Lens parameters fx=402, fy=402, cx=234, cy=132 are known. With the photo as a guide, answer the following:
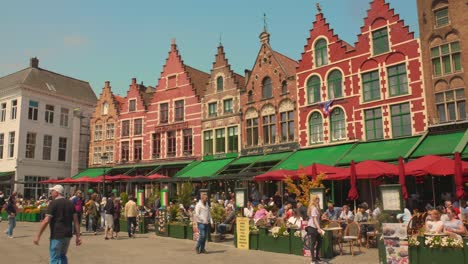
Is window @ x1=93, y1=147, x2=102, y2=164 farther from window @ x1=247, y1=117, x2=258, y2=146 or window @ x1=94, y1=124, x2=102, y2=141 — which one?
window @ x1=247, y1=117, x2=258, y2=146

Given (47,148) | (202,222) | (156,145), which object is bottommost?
(202,222)

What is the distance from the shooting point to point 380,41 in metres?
22.4

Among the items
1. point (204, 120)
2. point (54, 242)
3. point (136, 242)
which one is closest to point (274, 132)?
point (204, 120)

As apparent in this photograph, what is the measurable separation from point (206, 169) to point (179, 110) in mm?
6739

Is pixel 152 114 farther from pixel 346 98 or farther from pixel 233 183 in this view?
pixel 346 98

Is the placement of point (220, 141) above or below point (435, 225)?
above

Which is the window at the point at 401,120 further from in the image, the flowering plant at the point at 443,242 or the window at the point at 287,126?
the flowering plant at the point at 443,242

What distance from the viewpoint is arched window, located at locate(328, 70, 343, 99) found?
2370 centimetres

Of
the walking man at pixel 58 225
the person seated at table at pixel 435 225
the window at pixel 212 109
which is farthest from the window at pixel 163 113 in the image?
the walking man at pixel 58 225

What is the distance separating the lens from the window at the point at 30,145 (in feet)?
124

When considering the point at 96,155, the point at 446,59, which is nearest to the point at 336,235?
the point at 446,59

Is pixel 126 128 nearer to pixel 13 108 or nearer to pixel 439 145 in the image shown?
pixel 13 108

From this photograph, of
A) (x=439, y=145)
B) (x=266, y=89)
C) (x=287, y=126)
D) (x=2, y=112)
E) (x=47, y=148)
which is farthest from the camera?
(x=47, y=148)

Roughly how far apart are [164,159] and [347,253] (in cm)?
2213
